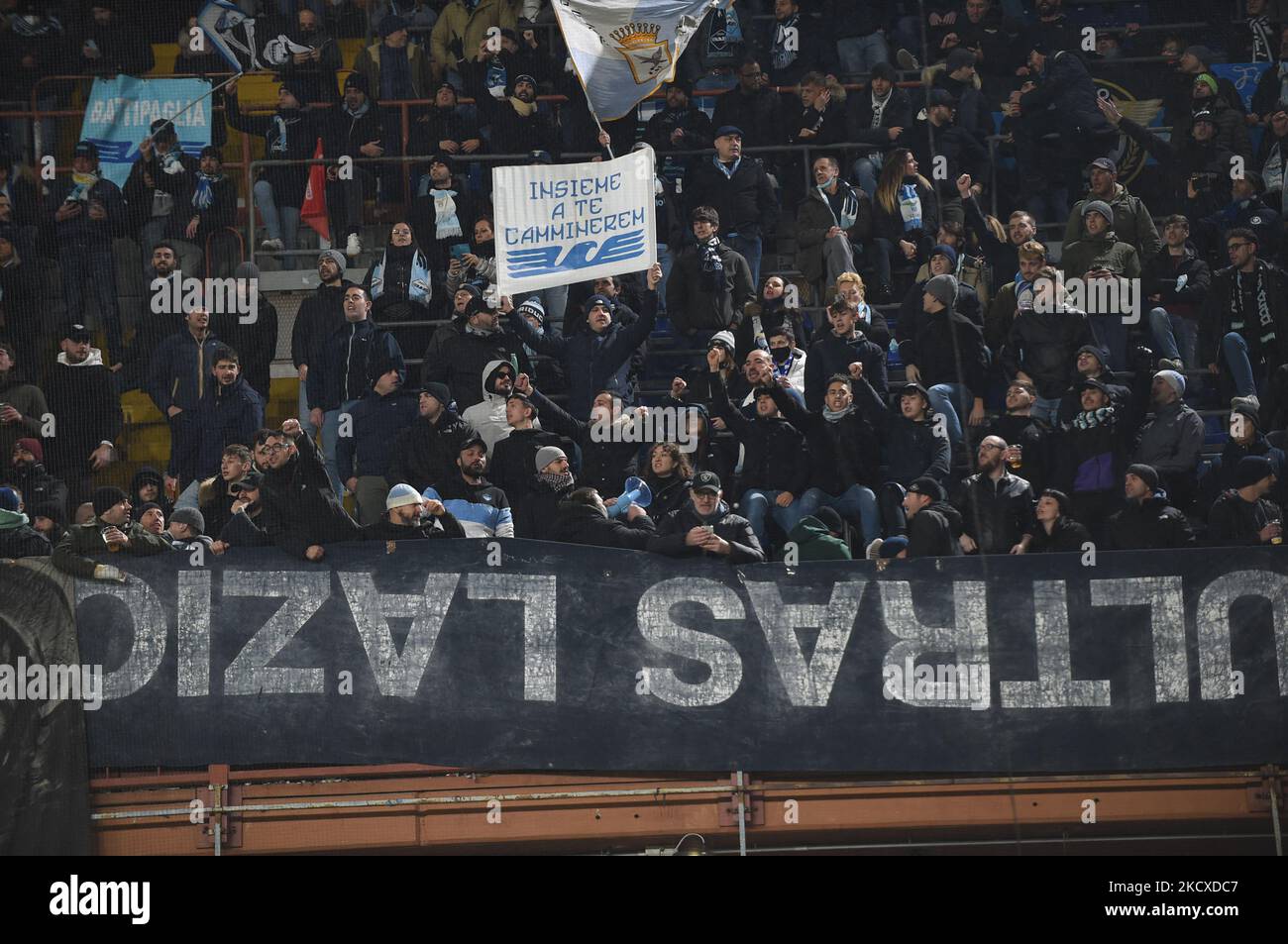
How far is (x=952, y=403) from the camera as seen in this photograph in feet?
42.1

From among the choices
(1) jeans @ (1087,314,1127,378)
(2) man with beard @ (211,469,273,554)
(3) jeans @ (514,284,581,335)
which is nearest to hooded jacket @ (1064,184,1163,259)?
(1) jeans @ (1087,314,1127,378)

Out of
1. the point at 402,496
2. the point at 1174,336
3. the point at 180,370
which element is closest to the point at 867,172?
the point at 1174,336

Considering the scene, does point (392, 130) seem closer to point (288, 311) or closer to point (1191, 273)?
point (288, 311)

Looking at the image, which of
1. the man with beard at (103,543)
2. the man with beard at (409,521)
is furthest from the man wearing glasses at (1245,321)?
the man with beard at (103,543)

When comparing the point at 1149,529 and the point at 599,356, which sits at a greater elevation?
the point at 599,356

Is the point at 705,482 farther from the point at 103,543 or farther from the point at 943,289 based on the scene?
the point at 103,543

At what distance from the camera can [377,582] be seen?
39.3ft

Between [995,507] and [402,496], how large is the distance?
11.6 feet

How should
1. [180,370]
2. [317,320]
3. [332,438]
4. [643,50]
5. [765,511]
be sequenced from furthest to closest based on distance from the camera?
[643,50]
[317,320]
[180,370]
[332,438]
[765,511]

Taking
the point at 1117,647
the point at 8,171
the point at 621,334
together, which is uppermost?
the point at 8,171

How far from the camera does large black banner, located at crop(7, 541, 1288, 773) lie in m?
11.7
